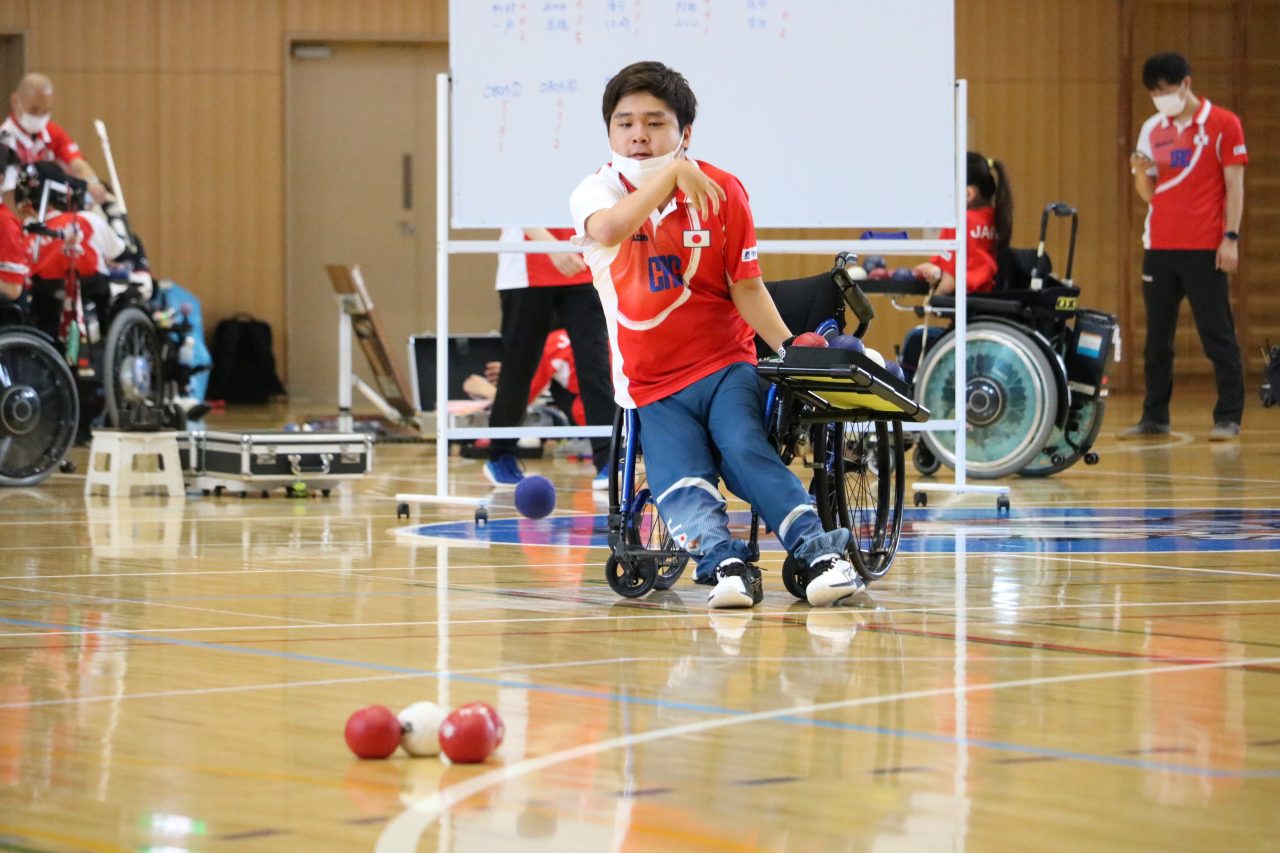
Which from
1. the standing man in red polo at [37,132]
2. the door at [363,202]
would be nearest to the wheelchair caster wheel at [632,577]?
the standing man in red polo at [37,132]

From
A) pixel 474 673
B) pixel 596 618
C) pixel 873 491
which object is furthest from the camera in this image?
pixel 873 491

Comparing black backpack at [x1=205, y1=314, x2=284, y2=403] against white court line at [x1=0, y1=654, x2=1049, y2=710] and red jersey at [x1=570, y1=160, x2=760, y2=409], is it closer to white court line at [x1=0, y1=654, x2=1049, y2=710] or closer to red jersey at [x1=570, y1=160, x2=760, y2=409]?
red jersey at [x1=570, y1=160, x2=760, y2=409]

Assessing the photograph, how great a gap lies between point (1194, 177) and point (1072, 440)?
214 cm

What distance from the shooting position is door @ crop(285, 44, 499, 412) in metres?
13.5

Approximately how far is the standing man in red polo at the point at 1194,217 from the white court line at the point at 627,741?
5805 mm

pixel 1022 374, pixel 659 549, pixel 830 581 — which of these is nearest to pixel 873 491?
pixel 659 549

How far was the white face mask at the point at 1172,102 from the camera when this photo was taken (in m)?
8.38

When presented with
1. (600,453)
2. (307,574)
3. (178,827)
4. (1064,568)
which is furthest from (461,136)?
(178,827)

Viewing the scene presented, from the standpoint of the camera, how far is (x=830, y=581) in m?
3.54

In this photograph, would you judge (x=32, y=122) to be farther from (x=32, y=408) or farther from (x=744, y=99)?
(x=744, y=99)

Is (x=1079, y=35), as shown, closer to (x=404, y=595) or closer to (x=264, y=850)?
(x=404, y=595)

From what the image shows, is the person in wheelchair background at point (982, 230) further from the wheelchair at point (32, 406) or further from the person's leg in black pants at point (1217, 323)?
the wheelchair at point (32, 406)

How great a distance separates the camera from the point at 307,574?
4.18 m

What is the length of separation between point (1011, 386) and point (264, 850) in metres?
5.08
